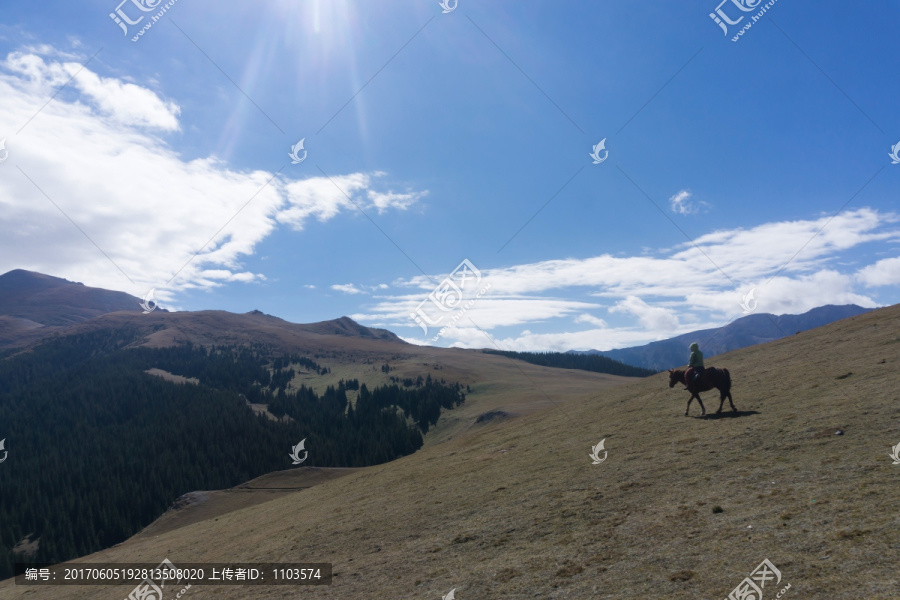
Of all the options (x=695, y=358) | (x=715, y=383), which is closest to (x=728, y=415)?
(x=715, y=383)

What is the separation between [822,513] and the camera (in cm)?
1261

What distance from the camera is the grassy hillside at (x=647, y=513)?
11609 mm

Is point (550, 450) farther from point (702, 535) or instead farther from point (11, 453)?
point (11, 453)

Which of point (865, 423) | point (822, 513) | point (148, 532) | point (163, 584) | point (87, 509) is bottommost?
point (87, 509)

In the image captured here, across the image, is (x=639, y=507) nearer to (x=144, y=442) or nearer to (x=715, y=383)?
(x=715, y=383)

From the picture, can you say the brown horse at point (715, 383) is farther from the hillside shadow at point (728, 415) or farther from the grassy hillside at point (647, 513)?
the grassy hillside at point (647, 513)

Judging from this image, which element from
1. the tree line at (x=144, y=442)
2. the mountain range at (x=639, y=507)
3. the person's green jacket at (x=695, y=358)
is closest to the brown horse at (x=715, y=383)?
the person's green jacket at (x=695, y=358)

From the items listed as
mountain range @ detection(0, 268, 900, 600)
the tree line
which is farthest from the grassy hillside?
the tree line

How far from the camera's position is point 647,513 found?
52.3 feet

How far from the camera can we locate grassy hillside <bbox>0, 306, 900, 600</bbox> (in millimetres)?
11609

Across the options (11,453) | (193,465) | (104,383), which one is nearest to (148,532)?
(193,465)

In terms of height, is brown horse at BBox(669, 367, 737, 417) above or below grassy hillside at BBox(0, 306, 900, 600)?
above

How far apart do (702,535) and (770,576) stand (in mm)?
2868

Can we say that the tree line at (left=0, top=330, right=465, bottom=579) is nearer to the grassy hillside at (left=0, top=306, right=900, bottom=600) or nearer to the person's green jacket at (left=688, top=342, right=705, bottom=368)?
the grassy hillside at (left=0, top=306, right=900, bottom=600)
